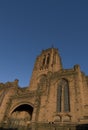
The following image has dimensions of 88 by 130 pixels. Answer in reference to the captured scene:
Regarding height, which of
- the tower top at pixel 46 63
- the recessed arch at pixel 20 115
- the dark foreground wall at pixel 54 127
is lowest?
the dark foreground wall at pixel 54 127

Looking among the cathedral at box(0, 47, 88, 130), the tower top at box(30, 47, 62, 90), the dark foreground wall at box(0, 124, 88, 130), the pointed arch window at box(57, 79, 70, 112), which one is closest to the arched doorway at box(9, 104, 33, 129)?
the cathedral at box(0, 47, 88, 130)

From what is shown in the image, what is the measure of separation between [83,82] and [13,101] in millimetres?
14928

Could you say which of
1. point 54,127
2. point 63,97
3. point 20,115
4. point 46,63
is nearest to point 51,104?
point 63,97

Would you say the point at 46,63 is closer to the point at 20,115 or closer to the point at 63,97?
the point at 20,115

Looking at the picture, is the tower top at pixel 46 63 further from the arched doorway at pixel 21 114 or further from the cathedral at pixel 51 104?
the arched doorway at pixel 21 114

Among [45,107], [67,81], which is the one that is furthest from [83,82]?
[45,107]

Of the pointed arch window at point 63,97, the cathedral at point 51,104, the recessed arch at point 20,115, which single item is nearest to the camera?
the cathedral at point 51,104

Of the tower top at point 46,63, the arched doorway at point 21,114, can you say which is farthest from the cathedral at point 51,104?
the tower top at point 46,63

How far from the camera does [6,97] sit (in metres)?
32.0

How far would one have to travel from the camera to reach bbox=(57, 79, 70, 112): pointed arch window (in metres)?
24.9

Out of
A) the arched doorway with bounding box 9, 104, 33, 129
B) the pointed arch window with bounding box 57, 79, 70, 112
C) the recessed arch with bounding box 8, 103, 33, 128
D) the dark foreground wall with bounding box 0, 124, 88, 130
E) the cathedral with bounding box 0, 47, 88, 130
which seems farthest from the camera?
the arched doorway with bounding box 9, 104, 33, 129

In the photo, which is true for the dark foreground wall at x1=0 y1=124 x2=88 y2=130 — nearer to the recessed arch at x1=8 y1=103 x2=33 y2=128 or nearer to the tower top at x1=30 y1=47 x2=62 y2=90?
the recessed arch at x1=8 y1=103 x2=33 y2=128

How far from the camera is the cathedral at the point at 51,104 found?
22938 mm

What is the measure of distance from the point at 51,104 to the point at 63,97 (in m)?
2.51
